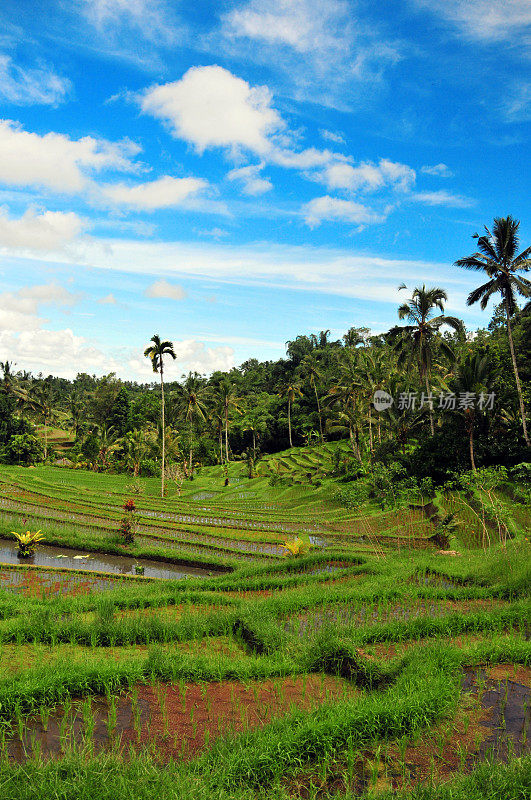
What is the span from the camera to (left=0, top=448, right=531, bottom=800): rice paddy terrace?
4285 millimetres

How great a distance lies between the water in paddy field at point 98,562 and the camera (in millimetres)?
15094

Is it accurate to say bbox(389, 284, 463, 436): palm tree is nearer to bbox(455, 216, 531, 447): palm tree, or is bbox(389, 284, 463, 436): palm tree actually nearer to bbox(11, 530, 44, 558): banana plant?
bbox(455, 216, 531, 447): palm tree

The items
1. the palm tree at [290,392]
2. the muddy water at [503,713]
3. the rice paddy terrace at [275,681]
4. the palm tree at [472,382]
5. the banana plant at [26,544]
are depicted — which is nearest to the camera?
the rice paddy terrace at [275,681]

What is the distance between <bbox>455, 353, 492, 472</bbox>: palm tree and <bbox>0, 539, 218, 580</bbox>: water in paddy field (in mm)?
15512

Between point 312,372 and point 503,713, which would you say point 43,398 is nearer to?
point 312,372

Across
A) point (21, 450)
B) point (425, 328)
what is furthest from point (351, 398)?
point (21, 450)

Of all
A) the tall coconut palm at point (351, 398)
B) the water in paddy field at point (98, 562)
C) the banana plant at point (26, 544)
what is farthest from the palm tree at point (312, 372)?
→ the banana plant at point (26, 544)

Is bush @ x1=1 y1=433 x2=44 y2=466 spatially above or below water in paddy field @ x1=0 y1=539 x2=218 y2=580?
above

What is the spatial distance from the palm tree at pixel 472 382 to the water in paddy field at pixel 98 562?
15.5 meters

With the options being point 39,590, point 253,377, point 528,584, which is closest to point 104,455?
point 253,377

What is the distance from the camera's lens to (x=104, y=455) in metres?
48.3

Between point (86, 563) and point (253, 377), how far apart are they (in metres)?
60.7

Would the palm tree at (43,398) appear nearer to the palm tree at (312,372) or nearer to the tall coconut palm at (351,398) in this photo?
the palm tree at (312,372)

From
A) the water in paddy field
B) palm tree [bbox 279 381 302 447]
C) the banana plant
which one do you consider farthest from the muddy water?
palm tree [bbox 279 381 302 447]
